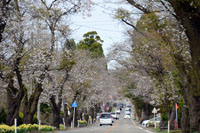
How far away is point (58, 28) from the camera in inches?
982

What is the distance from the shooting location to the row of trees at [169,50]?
12.8 metres

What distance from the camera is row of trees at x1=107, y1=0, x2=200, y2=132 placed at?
1284cm

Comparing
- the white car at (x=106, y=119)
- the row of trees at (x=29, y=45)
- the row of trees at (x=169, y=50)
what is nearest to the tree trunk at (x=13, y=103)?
the row of trees at (x=29, y=45)

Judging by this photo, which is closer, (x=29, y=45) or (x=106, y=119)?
(x=29, y=45)

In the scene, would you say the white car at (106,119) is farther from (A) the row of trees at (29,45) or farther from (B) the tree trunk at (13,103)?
(B) the tree trunk at (13,103)

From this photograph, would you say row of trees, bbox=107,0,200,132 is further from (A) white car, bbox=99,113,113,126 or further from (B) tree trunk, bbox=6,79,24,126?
(B) tree trunk, bbox=6,79,24,126

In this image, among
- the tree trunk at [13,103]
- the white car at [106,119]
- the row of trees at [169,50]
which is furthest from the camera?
the white car at [106,119]

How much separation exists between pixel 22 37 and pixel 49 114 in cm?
3212

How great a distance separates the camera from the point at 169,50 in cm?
1947

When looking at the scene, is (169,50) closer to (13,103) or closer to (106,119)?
(13,103)

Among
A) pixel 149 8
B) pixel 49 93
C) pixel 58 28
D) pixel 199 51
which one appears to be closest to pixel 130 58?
pixel 49 93

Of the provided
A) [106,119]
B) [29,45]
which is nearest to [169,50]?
[29,45]

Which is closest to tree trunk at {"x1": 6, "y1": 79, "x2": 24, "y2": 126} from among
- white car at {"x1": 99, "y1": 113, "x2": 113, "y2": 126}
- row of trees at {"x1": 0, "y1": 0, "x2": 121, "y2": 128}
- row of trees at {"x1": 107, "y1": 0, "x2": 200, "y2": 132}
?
row of trees at {"x1": 0, "y1": 0, "x2": 121, "y2": 128}

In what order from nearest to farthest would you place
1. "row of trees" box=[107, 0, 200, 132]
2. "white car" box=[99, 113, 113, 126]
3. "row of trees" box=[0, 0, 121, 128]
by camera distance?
1. "row of trees" box=[107, 0, 200, 132]
2. "row of trees" box=[0, 0, 121, 128]
3. "white car" box=[99, 113, 113, 126]
